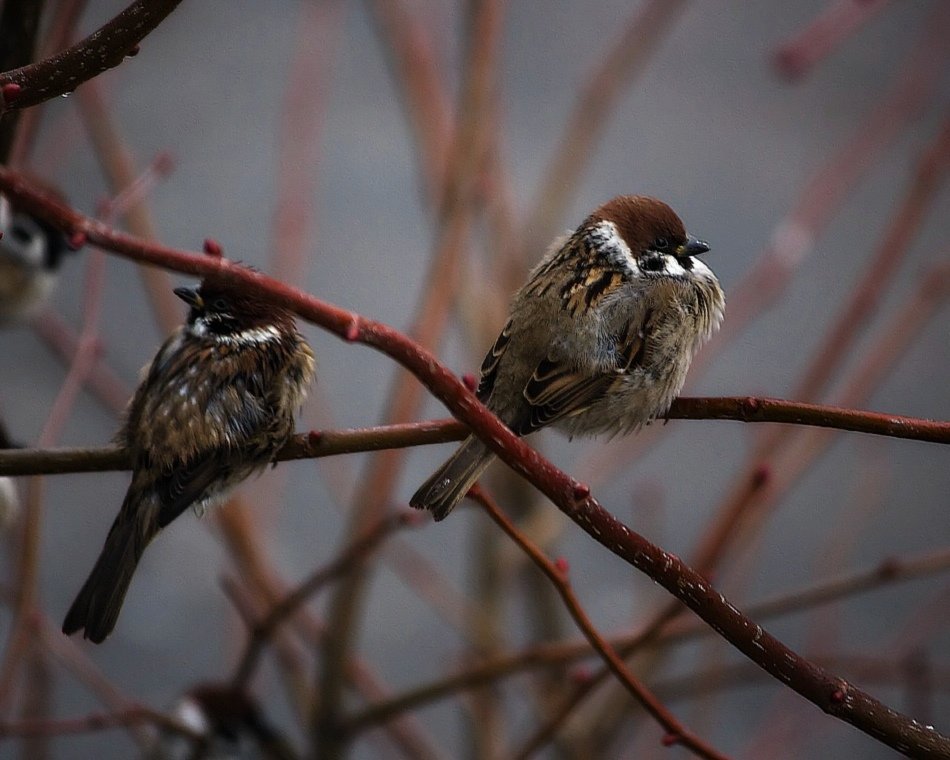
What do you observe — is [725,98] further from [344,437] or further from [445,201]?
[344,437]

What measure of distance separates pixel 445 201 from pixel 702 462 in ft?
9.26

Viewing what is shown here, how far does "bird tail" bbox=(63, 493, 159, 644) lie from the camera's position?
2049mm

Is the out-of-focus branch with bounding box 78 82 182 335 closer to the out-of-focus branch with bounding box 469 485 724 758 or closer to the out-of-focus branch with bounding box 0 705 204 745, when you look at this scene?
the out-of-focus branch with bounding box 0 705 204 745

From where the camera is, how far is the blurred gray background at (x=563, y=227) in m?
4.92

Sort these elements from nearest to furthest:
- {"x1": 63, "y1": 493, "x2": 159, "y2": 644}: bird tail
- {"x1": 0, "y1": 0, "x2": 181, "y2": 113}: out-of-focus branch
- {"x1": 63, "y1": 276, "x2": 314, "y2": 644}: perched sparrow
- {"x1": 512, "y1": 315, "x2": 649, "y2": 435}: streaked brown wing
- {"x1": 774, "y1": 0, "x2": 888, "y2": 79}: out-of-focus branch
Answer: {"x1": 0, "y1": 0, "x2": 181, "y2": 113}: out-of-focus branch, {"x1": 63, "y1": 493, "x2": 159, "y2": 644}: bird tail, {"x1": 63, "y1": 276, "x2": 314, "y2": 644}: perched sparrow, {"x1": 512, "y1": 315, "x2": 649, "y2": 435}: streaked brown wing, {"x1": 774, "y1": 0, "x2": 888, "y2": 79}: out-of-focus branch

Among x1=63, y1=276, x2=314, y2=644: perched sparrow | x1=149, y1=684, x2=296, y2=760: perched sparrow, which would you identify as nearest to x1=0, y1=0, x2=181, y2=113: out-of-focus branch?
x1=63, y1=276, x2=314, y2=644: perched sparrow

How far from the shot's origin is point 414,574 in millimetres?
4102

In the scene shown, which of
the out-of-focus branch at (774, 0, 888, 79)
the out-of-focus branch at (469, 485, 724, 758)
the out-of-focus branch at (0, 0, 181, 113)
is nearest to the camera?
the out-of-focus branch at (0, 0, 181, 113)

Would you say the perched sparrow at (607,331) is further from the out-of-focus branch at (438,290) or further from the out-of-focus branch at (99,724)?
the out-of-focus branch at (99,724)

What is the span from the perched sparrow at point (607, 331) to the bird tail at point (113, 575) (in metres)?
0.76

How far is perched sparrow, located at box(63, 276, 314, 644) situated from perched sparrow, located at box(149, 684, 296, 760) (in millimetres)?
1486

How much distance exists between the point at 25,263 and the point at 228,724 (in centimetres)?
166

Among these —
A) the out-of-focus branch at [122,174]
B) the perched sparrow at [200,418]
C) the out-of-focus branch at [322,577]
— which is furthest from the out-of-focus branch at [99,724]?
the out-of-focus branch at [122,174]

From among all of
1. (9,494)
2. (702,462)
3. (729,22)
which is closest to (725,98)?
(729,22)
